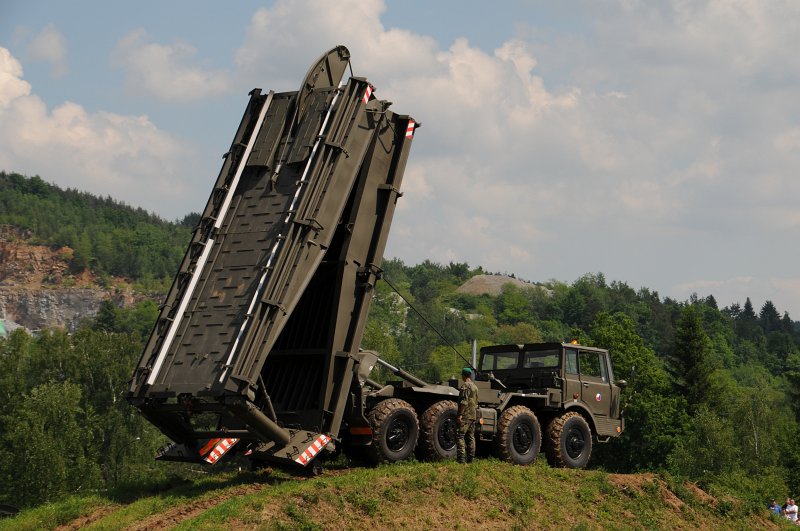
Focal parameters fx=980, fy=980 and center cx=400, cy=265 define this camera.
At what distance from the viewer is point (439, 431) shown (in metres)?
16.5

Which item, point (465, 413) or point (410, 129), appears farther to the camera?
point (410, 129)

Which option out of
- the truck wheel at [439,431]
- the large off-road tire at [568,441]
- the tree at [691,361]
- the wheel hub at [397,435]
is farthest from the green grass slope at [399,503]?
the tree at [691,361]

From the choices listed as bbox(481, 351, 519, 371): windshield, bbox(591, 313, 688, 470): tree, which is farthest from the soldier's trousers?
bbox(591, 313, 688, 470): tree

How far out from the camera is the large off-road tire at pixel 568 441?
60.2 feet

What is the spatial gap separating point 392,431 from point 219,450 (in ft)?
9.14

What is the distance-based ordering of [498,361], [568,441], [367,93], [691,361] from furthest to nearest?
[691,361], [498,361], [568,441], [367,93]

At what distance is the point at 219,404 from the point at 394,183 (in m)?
4.95

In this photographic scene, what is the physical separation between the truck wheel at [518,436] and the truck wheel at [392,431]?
6.60ft

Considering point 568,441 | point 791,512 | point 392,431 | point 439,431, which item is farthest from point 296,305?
point 791,512

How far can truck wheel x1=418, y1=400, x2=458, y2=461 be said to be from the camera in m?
16.3

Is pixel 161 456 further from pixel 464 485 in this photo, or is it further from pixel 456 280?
pixel 456 280

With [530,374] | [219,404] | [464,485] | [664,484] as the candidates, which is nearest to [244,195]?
[219,404]

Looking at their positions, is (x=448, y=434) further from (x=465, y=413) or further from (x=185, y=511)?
(x=185, y=511)

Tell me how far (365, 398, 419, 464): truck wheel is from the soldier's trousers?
0.74 meters
